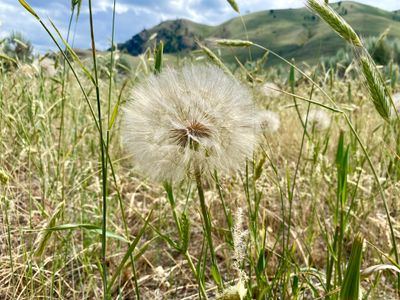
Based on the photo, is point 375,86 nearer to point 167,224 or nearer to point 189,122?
point 189,122

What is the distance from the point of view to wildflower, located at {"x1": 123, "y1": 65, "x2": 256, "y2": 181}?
1348mm

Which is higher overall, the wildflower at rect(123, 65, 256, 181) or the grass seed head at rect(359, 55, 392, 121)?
the grass seed head at rect(359, 55, 392, 121)

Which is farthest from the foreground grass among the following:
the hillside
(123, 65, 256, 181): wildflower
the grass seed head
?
the hillside

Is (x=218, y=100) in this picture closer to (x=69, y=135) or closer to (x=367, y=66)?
(x=367, y=66)

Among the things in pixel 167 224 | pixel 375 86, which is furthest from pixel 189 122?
pixel 167 224

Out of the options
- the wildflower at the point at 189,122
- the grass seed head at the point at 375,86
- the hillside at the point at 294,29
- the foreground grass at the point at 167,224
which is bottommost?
the foreground grass at the point at 167,224

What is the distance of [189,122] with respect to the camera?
1.36 metres

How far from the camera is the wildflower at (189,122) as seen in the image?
1348 mm

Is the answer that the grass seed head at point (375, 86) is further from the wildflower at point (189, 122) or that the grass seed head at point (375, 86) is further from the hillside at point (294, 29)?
the hillside at point (294, 29)

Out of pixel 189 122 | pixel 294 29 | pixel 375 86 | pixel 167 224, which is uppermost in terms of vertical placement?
pixel 294 29

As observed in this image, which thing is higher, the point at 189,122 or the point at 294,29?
the point at 294,29

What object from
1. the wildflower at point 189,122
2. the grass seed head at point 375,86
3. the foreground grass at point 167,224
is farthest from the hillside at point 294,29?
the grass seed head at point 375,86

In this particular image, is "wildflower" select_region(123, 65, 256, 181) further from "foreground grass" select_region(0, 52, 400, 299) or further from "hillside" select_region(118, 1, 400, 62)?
"hillside" select_region(118, 1, 400, 62)

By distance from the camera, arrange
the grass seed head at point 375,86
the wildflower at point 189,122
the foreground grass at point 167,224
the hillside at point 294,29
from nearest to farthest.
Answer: the grass seed head at point 375,86
the wildflower at point 189,122
the foreground grass at point 167,224
the hillside at point 294,29
